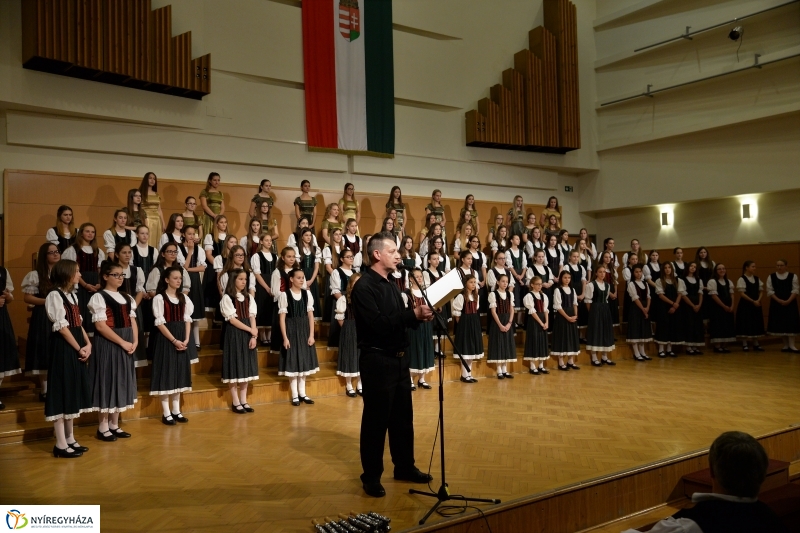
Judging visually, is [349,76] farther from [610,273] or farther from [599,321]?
[599,321]

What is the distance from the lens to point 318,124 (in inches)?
362

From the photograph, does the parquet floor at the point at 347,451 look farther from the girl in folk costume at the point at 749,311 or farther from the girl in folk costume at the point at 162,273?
the girl in folk costume at the point at 749,311

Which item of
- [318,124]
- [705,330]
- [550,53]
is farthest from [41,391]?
[550,53]

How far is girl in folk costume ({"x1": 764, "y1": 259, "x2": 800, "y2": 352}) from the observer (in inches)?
342

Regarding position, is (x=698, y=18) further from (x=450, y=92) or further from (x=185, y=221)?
(x=185, y=221)

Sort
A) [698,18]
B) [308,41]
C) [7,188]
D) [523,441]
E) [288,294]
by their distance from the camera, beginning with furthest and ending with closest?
[698,18]
[308,41]
[7,188]
[288,294]
[523,441]

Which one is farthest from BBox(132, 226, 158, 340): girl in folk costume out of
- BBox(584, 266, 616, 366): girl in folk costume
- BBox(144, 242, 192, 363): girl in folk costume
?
BBox(584, 266, 616, 366): girl in folk costume

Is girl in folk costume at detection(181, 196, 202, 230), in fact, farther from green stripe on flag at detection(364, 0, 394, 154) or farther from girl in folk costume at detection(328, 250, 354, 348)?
green stripe on flag at detection(364, 0, 394, 154)

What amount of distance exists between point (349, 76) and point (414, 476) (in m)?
7.34

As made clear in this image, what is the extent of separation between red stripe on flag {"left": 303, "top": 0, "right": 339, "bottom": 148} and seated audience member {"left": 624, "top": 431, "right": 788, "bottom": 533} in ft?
26.3

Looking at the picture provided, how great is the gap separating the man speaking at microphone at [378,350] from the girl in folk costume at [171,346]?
90.5 inches

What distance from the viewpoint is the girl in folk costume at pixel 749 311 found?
8.94 metres

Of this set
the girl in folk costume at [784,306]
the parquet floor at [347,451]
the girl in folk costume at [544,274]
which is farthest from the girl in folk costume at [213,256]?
the girl in folk costume at [784,306]

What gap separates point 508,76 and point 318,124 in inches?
161
